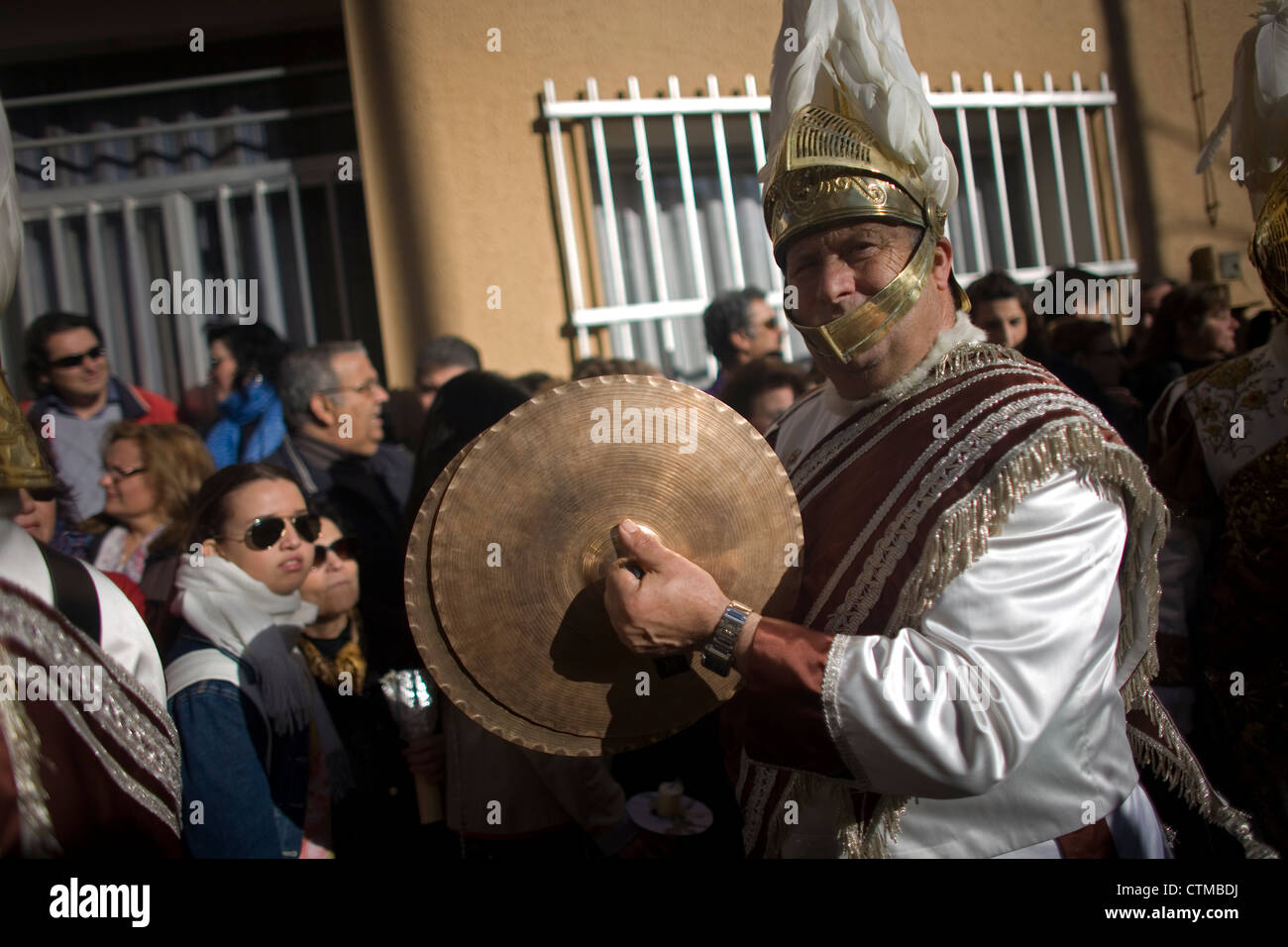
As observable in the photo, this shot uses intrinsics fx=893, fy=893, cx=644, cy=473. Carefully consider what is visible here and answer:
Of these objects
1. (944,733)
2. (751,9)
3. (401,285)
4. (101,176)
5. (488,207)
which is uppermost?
(101,176)

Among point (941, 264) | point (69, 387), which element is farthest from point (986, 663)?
point (69, 387)

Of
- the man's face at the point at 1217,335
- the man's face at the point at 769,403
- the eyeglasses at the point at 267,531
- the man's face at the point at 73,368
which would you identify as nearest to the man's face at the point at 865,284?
the man's face at the point at 769,403

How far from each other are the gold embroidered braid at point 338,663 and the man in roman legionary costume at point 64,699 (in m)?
0.87

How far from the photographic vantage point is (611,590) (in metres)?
1.41

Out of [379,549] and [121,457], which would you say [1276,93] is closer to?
[379,549]

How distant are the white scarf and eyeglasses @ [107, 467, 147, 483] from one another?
85cm

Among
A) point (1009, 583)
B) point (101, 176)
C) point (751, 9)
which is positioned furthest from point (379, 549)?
point (101, 176)

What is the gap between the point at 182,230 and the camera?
457 cm

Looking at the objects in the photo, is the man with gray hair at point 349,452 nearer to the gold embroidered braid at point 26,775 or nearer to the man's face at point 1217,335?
the gold embroidered braid at point 26,775

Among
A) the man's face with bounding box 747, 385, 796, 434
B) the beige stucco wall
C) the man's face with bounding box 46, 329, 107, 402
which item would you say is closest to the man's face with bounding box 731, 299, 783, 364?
the man's face with bounding box 747, 385, 796, 434

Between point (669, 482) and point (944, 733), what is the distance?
558 millimetres

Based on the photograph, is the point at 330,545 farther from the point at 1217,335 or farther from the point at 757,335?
the point at 1217,335

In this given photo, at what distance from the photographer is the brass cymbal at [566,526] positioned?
146 centimetres
